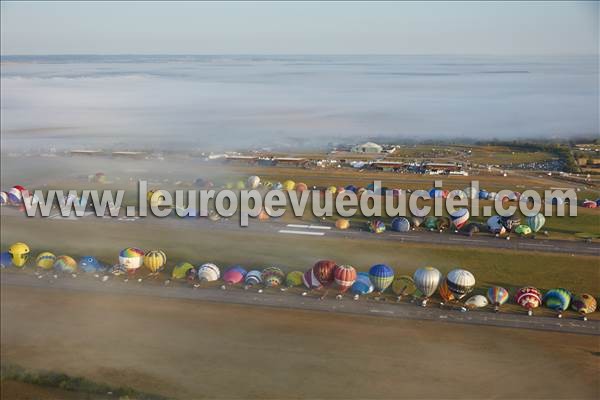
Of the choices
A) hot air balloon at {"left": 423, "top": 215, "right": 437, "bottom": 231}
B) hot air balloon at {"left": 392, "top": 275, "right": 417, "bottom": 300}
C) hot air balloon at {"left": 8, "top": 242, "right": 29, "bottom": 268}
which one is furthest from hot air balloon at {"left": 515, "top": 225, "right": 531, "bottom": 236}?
hot air balloon at {"left": 8, "top": 242, "right": 29, "bottom": 268}

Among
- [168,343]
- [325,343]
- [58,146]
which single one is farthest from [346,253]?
[58,146]

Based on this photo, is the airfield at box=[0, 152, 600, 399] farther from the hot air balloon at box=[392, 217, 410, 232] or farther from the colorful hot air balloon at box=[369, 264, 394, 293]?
the colorful hot air balloon at box=[369, 264, 394, 293]

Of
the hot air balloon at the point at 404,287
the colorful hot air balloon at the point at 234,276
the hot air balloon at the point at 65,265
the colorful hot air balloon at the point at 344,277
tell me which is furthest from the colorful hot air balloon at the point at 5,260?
the hot air balloon at the point at 404,287

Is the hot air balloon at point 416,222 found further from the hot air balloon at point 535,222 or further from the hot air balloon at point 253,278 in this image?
the hot air balloon at point 253,278

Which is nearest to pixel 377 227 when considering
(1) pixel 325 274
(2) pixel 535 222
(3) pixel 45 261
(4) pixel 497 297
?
(2) pixel 535 222

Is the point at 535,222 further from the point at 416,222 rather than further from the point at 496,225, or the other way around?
the point at 416,222

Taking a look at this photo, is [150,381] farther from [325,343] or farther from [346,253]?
[346,253]
